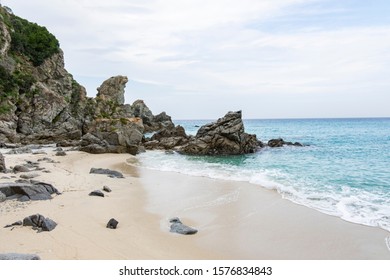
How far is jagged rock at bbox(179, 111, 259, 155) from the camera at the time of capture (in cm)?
3531

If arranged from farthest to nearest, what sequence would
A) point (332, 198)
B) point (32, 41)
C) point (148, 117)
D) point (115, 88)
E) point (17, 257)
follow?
1. point (148, 117)
2. point (115, 88)
3. point (32, 41)
4. point (332, 198)
5. point (17, 257)

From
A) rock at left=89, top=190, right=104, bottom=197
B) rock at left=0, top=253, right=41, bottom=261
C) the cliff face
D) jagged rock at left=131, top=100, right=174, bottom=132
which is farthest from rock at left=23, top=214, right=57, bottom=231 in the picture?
jagged rock at left=131, top=100, right=174, bottom=132

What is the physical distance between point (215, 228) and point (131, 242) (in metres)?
2.85

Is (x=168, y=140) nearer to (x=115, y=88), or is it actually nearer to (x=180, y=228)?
(x=180, y=228)

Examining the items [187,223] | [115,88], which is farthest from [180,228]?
[115,88]

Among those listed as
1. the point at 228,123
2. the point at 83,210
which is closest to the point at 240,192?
the point at 83,210

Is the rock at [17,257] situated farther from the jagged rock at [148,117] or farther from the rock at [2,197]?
the jagged rock at [148,117]

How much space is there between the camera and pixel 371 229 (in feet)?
32.1

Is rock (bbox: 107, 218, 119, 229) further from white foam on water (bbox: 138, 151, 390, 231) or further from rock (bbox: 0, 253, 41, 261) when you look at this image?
white foam on water (bbox: 138, 151, 390, 231)

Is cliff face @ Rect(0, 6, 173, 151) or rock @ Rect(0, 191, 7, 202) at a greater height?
cliff face @ Rect(0, 6, 173, 151)

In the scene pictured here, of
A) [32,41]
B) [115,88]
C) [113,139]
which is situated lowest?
[113,139]

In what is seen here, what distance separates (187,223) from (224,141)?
83.7 feet

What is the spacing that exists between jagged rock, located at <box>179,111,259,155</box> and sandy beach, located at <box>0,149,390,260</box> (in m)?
20.1

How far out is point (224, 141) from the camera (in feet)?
116
